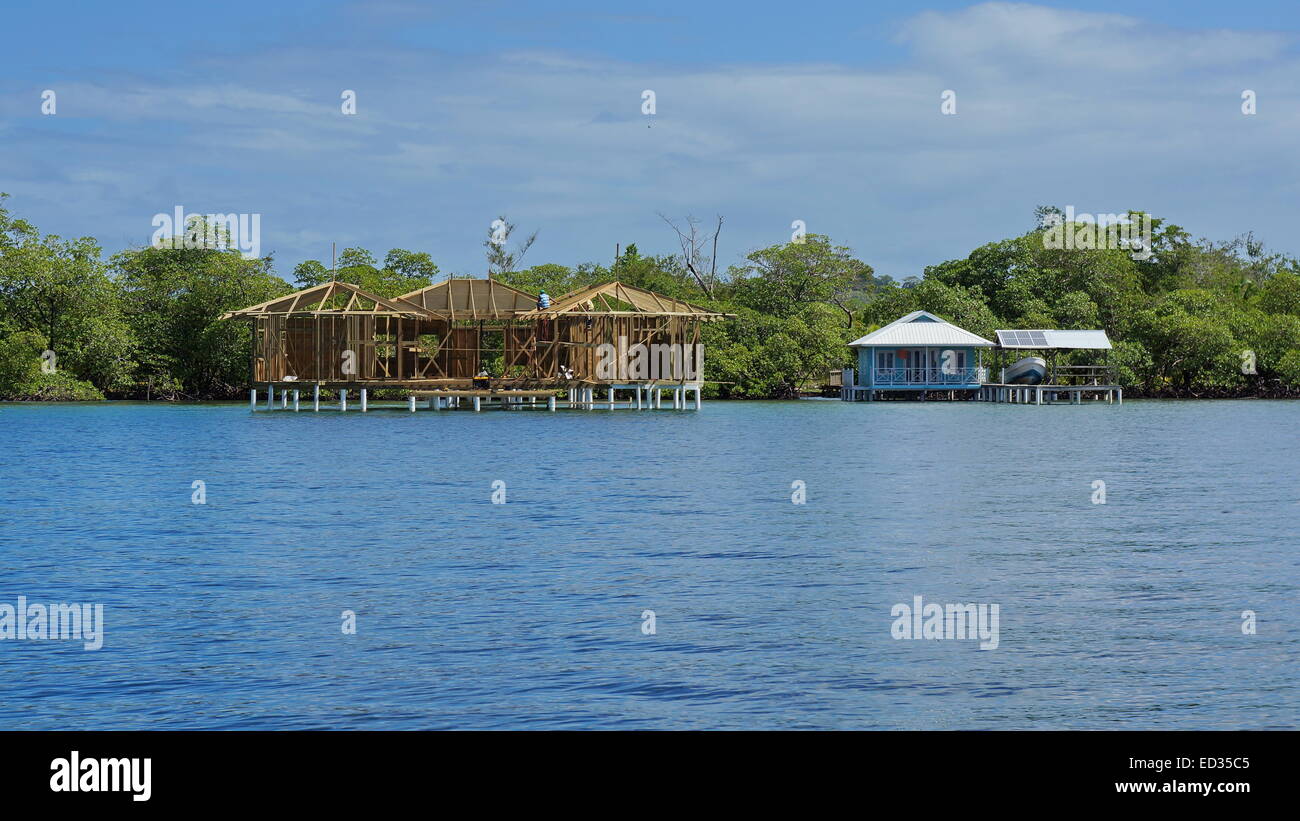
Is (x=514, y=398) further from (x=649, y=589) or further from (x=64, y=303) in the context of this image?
(x=649, y=589)

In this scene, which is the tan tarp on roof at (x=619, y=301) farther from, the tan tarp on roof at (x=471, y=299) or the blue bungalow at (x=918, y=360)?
the blue bungalow at (x=918, y=360)

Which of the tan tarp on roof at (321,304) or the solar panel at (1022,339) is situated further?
the solar panel at (1022,339)

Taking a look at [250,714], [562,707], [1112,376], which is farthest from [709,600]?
[1112,376]

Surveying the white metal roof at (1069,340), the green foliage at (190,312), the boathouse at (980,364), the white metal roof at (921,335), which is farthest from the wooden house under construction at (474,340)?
the white metal roof at (1069,340)

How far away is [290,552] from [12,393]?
62.3m

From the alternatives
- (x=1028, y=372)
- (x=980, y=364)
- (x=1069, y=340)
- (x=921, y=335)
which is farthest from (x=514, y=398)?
(x=1069, y=340)

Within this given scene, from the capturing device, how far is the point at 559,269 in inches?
3703

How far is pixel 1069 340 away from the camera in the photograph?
79.7 metres

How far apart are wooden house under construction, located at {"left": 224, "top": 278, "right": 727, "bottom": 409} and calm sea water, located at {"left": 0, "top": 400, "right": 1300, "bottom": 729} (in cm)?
2584

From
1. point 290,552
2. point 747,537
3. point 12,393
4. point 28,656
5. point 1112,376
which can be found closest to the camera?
point 28,656

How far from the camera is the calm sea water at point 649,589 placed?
1182cm

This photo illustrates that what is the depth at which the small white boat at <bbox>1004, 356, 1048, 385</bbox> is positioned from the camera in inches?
3250

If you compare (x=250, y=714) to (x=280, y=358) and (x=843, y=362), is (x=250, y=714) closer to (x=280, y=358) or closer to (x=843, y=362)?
(x=280, y=358)

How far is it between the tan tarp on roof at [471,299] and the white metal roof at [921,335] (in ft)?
72.1
